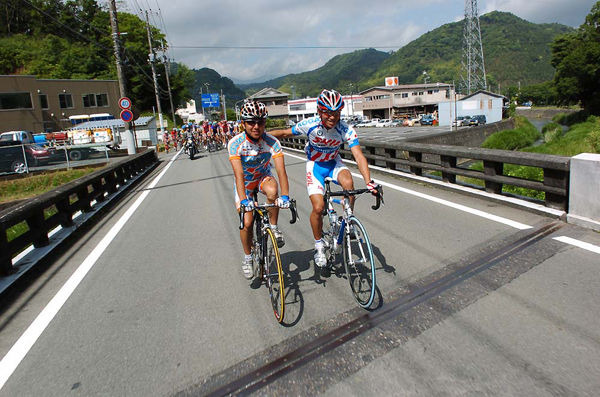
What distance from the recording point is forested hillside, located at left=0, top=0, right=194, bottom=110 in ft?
226

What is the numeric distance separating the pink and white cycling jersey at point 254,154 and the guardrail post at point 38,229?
154 inches

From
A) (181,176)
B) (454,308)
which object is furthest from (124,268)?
(181,176)

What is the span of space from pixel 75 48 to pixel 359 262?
83940 mm

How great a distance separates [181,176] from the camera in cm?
1619

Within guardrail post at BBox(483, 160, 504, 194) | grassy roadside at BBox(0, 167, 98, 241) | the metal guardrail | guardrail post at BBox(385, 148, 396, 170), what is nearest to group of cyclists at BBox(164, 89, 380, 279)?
the metal guardrail

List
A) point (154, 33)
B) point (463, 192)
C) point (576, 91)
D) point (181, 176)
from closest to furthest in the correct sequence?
point (463, 192) → point (181, 176) → point (576, 91) → point (154, 33)

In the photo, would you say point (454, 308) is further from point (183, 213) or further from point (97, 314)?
point (183, 213)

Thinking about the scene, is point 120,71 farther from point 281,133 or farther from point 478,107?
point 478,107

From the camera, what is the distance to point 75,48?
73188 mm

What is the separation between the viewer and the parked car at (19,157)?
18047 millimetres

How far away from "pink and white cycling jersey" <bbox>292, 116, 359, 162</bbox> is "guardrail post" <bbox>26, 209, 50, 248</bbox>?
4483mm

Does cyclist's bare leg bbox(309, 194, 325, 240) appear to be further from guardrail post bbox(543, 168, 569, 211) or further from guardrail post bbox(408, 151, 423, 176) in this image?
guardrail post bbox(408, 151, 423, 176)

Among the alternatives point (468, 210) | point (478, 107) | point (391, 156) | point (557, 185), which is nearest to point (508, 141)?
point (391, 156)

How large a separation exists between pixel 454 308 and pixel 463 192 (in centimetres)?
491
